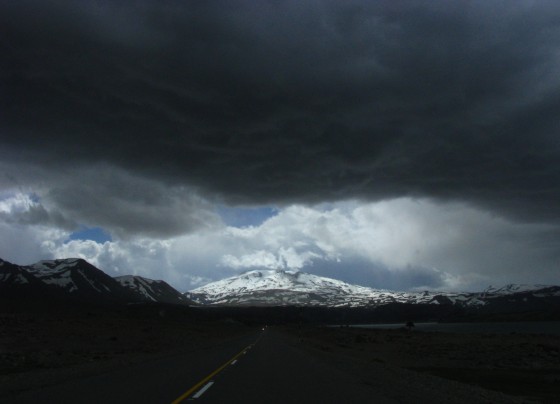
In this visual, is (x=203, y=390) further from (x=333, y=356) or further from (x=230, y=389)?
(x=333, y=356)

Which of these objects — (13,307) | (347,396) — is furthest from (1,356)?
(13,307)

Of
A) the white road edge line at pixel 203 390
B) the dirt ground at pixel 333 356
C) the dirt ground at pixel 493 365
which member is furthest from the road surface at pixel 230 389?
the dirt ground at pixel 493 365

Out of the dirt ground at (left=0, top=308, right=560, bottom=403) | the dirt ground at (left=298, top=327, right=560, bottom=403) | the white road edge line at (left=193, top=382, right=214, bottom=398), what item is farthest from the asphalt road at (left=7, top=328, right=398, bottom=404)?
the dirt ground at (left=298, top=327, right=560, bottom=403)

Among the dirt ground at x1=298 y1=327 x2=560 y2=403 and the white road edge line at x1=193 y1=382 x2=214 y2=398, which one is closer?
the white road edge line at x1=193 y1=382 x2=214 y2=398

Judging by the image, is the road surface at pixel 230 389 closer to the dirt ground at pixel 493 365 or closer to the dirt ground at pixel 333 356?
the dirt ground at pixel 333 356

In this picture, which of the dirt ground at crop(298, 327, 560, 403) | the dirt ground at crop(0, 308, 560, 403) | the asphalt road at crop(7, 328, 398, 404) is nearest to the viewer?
the asphalt road at crop(7, 328, 398, 404)

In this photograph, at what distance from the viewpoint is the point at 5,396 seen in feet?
47.3

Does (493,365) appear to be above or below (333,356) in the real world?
below

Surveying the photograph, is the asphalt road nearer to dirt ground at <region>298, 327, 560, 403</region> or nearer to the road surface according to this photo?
the road surface

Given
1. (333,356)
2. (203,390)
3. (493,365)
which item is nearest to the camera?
(203,390)

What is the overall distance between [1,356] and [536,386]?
32767 millimetres

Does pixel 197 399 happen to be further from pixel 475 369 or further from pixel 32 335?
pixel 32 335

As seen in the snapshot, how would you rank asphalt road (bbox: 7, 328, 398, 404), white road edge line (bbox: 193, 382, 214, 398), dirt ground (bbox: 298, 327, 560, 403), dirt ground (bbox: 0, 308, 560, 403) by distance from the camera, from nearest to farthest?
asphalt road (bbox: 7, 328, 398, 404) → white road edge line (bbox: 193, 382, 214, 398) → dirt ground (bbox: 0, 308, 560, 403) → dirt ground (bbox: 298, 327, 560, 403)

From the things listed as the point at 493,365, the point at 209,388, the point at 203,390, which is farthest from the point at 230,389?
the point at 493,365
